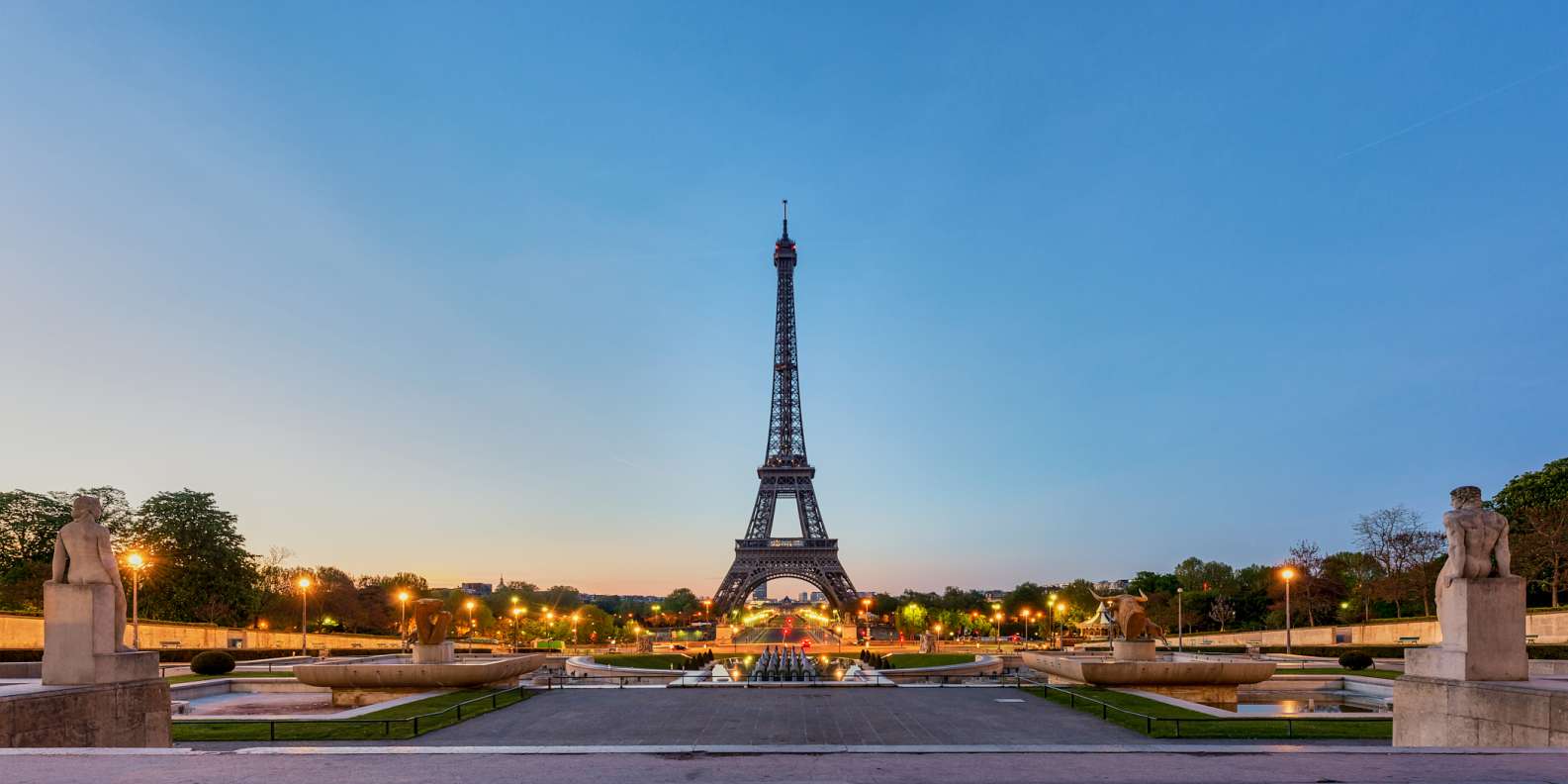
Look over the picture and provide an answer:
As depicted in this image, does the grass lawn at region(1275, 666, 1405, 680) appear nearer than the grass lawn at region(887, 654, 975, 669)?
Yes

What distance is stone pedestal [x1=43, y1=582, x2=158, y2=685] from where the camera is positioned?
1473cm

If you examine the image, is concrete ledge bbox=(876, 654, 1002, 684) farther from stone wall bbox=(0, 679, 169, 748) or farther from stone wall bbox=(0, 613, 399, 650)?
stone wall bbox=(0, 613, 399, 650)

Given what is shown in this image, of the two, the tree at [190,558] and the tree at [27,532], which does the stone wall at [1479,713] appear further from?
the tree at [27,532]

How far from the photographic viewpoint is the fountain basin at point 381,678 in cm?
2612

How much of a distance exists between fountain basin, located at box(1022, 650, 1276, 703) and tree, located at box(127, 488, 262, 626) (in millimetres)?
60818

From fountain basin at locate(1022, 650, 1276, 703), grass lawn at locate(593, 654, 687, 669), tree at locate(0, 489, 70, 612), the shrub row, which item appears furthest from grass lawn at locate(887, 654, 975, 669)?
tree at locate(0, 489, 70, 612)

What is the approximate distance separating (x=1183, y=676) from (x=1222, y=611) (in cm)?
6684

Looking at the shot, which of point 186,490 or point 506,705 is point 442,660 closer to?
point 506,705

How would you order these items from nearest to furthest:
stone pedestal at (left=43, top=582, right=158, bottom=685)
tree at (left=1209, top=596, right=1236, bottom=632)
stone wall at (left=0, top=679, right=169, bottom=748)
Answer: stone wall at (left=0, top=679, right=169, bottom=748)
stone pedestal at (left=43, top=582, right=158, bottom=685)
tree at (left=1209, top=596, right=1236, bottom=632)

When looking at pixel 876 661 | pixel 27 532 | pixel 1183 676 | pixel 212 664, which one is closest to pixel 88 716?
pixel 212 664

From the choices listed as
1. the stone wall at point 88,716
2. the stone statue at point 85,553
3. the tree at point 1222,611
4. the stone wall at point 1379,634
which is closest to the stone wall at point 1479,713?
the stone wall at point 88,716

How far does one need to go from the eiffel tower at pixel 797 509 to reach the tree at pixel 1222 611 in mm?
38135

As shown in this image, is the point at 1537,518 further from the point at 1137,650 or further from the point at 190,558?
the point at 190,558

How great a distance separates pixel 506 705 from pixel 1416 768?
20.9 meters
